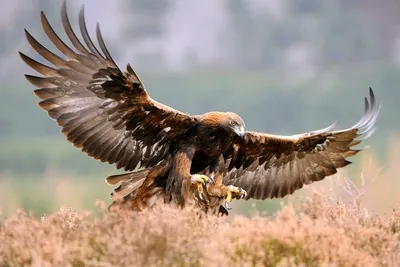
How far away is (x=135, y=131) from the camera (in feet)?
29.9

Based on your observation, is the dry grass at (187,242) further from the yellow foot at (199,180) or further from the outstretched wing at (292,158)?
the outstretched wing at (292,158)

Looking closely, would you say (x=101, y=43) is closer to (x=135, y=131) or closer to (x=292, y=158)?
(x=135, y=131)

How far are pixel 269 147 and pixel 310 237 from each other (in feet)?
9.43

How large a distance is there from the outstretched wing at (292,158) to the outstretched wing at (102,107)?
1.08 meters

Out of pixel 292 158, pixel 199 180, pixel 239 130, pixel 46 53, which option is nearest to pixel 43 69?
pixel 46 53

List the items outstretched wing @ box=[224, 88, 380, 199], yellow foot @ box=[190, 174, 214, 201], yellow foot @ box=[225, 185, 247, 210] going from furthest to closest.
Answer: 1. outstretched wing @ box=[224, 88, 380, 199]
2. yellow foot @ box=[225, 185, 247, 210]
3. yellow foot @ box=[190, 174, 214, 201]

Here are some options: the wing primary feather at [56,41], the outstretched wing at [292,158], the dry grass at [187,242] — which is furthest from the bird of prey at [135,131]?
the dry grass at [187,242]

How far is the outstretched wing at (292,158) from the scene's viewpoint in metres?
9.84

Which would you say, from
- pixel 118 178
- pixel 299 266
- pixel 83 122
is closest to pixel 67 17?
pixel 83 122

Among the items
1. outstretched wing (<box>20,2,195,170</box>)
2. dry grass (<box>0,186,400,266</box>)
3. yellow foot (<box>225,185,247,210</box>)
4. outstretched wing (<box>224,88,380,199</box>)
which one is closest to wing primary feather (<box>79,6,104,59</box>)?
outstretched wing (<box>20,2,195,170</box>)

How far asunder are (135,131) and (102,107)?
46 centimetres

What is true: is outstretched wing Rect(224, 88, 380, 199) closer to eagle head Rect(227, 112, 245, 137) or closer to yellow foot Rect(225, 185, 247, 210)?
yellow foot Rect(225, 185, 247, 210)

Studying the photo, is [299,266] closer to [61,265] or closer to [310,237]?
[310,237]

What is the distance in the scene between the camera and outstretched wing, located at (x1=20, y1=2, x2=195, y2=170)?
8.55 meters
